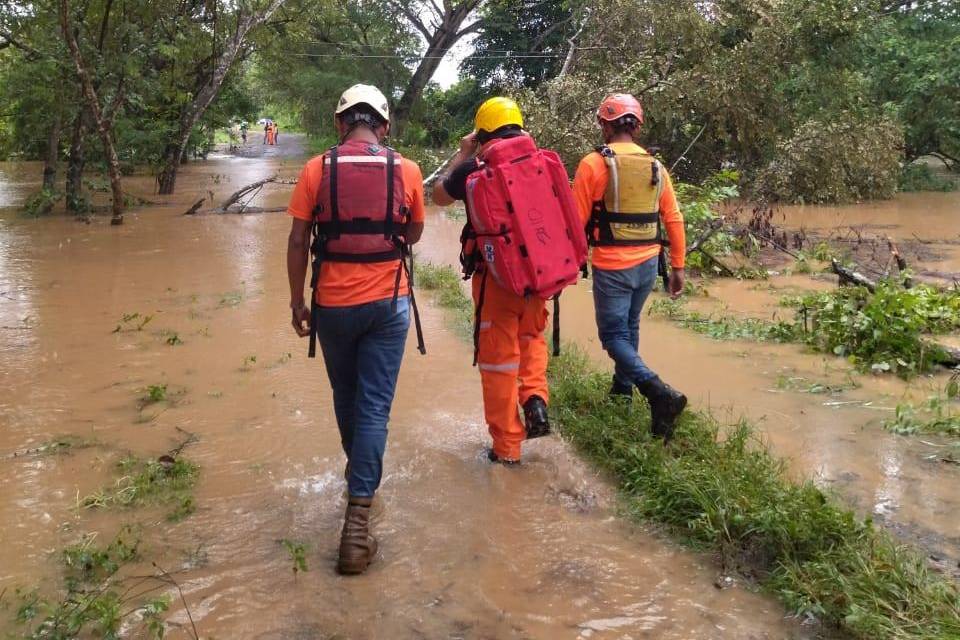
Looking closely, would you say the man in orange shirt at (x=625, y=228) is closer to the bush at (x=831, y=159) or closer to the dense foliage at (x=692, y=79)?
the dense foliage at (x=692, y=79)

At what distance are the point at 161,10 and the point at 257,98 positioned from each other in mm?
21020

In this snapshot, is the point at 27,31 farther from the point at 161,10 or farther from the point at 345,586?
the point at 345,586

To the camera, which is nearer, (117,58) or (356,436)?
(356,436)

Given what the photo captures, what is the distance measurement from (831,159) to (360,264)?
42.2ft

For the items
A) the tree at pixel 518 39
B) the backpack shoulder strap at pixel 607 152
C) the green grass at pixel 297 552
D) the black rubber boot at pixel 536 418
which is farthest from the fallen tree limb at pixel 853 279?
the tree at pixel 518 39

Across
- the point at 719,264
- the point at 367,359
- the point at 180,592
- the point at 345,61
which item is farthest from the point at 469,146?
the point at 345,61

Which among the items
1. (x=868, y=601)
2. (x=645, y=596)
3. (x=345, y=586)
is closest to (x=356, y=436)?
(x=345, y=586)

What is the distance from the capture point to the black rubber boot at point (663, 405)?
4148 millimetres

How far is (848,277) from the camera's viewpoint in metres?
7.55

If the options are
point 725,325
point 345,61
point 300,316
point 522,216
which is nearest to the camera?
point 300,316

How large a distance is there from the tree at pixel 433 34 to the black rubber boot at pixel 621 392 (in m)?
25.0

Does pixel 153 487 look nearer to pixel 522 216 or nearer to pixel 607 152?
pixel 522 216

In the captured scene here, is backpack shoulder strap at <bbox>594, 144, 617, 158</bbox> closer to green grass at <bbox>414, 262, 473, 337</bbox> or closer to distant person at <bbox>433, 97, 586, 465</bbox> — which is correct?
distant person at <bbox>433, 97, 586, 465</bbox>

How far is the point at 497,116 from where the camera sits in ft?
12.6
